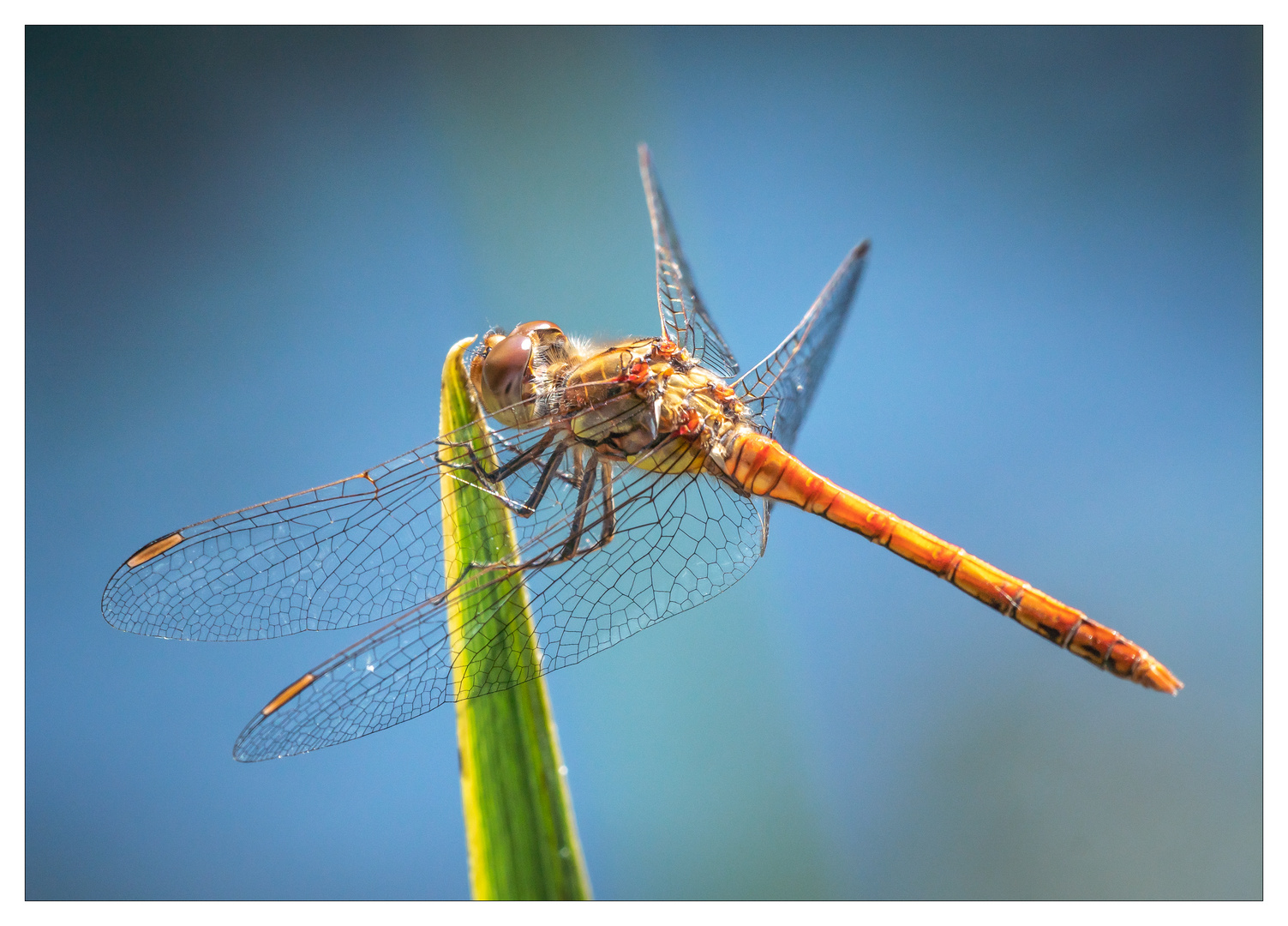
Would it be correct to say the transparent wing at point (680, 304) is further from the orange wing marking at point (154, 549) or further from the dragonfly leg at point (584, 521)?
the orange wing marking at point (154, 549)

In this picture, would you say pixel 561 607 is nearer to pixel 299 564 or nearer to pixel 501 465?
pixel 501 465

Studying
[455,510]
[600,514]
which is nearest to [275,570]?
[455,510]

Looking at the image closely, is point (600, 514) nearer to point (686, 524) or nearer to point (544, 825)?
point (686, 524)

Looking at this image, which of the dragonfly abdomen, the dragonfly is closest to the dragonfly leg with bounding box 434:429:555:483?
the dragonfly

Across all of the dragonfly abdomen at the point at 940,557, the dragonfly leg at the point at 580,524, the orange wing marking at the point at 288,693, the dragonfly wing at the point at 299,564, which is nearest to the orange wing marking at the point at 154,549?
the dragonfly wing at the point at 299,564

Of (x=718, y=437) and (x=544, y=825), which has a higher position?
(x=718, y=437)

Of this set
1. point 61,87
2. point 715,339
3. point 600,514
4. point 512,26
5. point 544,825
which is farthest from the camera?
point 512,26

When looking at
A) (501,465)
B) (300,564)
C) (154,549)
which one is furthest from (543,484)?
(154,549)
